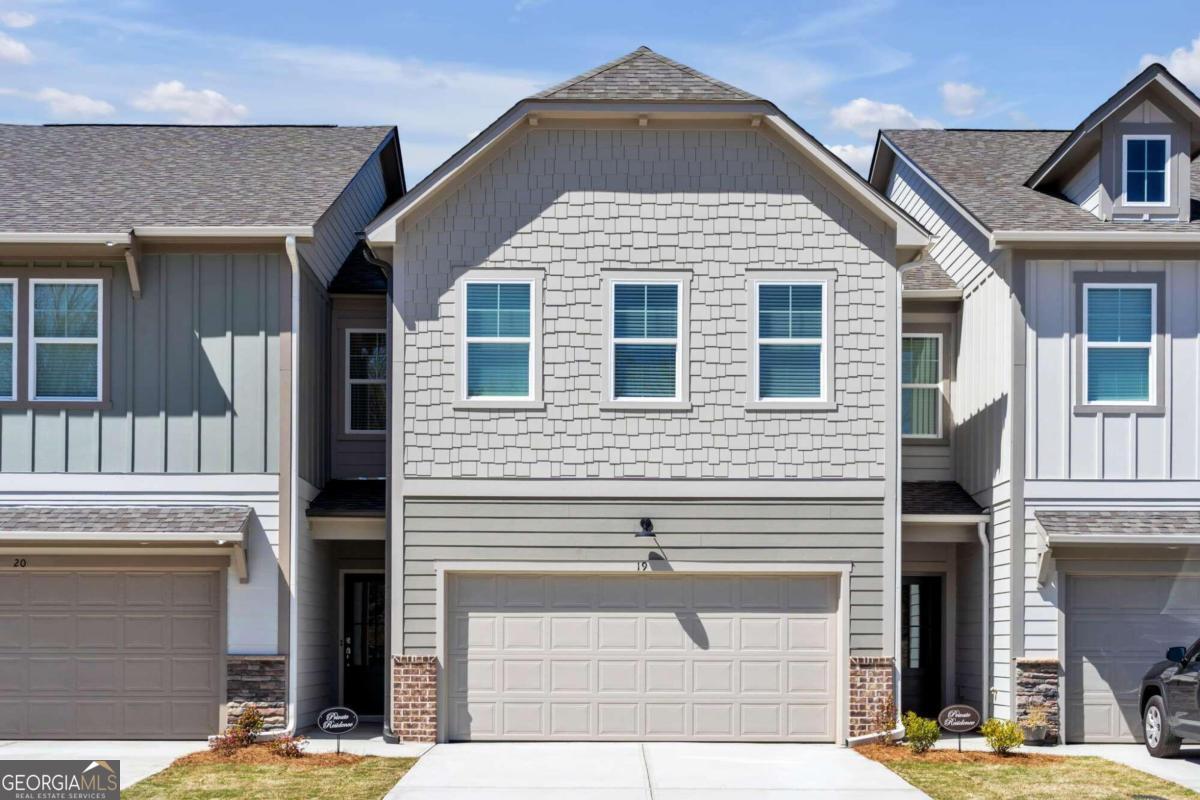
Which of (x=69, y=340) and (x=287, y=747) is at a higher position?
(x=69, y=340)

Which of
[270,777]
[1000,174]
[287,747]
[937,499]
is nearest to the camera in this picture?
[270,777]

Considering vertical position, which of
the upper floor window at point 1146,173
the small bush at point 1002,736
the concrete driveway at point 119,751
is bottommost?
the concrete driveway at point 119,751

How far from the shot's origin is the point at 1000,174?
2055 centimetres

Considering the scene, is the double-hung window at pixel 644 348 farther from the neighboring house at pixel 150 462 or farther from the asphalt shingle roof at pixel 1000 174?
the asphalt shingle roof at pixel 1000 174

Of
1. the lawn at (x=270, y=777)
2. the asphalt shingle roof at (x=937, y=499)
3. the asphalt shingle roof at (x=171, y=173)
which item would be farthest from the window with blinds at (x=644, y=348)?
the lawn at (x=270, y=777)

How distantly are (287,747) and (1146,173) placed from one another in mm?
11678

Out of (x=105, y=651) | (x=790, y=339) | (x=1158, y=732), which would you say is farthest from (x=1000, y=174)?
(x=105, y=651)

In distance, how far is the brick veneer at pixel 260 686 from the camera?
57.3 ft

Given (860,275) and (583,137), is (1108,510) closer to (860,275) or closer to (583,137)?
(860,275)

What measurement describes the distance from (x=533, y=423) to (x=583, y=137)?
331 cm

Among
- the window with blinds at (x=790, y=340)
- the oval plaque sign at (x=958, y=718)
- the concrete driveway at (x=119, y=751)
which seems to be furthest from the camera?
the window with blinds at (x=790, y=340)

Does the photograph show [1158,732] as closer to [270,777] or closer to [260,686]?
[270,777]

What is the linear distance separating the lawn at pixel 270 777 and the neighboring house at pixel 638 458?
2.08 meters

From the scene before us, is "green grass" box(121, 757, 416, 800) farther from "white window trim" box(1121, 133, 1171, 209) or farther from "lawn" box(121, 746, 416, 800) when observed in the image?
"white window trim" box(1121, 133, 1171, 209)
